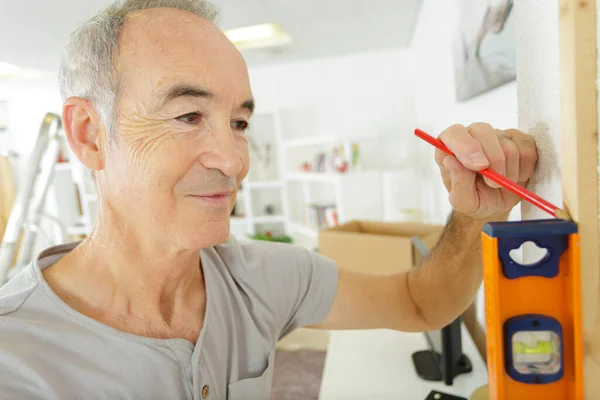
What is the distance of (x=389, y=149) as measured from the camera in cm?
420

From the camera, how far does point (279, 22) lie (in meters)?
2.99

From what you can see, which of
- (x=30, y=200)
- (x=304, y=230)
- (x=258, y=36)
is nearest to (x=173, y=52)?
(x=30, y=200)

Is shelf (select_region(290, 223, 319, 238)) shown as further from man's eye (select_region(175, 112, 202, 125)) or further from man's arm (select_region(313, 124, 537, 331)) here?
man's eye (select_region(175, 112, 202, 125))

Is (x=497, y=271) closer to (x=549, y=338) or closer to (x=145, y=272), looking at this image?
(x=549, y=338)

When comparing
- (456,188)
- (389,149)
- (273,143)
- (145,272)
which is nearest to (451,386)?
(456,188)

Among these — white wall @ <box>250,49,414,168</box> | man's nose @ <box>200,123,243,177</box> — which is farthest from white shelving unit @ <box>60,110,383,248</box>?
man's nose @ <box>200,123,243,177</box>

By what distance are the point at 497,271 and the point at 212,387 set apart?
0.60 m

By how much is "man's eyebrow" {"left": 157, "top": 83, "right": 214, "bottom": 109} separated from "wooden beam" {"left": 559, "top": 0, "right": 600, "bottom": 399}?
529mm

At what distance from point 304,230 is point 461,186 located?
3419 mm

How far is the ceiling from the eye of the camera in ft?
8.29

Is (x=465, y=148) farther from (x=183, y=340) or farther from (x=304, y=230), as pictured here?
(x=304, y=230)

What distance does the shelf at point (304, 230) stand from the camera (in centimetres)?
390

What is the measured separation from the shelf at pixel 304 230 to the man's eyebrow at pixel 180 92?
3139 mm

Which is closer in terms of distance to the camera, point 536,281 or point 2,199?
point 536,281
